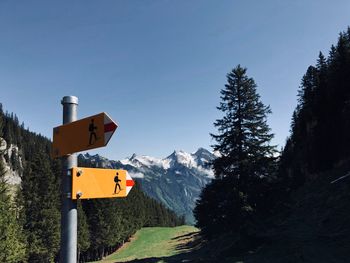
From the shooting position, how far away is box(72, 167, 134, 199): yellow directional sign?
3.79 m

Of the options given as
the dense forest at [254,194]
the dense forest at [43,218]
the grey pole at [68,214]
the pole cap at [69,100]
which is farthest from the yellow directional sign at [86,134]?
the dense forest at [43,218]

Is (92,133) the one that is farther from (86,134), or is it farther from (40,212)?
(40,212)

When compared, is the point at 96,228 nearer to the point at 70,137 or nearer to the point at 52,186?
the point at 52,186

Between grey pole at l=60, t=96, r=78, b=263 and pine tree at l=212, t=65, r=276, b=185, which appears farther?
pine tree at l=212, t=65, r=276, b=185

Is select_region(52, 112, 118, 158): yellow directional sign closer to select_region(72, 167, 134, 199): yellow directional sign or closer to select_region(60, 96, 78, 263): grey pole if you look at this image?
select_region(60, 96, 78, 263): grey pole

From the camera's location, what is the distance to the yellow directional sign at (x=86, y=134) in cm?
384

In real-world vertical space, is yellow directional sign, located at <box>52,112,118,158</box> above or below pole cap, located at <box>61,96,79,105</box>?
below

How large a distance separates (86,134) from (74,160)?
32 centimetres

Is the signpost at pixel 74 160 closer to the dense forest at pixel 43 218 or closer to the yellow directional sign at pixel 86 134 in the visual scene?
the yellow directional sign at pixel 86 134

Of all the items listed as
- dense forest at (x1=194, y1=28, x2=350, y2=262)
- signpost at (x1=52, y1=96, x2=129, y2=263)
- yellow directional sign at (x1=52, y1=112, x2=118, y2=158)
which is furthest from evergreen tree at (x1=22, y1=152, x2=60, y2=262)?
yellow directional sign at (x1=52, y1=112, x2=118, y2=158)

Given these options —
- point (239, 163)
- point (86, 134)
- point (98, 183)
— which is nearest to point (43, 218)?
point (239, 163)

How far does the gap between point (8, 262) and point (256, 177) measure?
22.2 m

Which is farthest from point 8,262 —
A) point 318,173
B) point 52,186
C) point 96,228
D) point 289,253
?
point 318,173

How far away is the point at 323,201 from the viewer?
37.8 m
